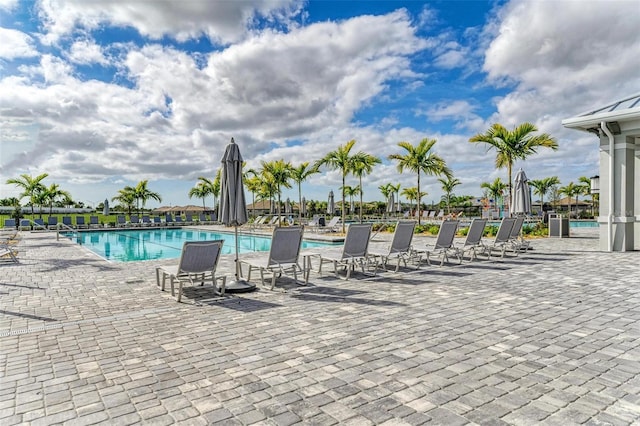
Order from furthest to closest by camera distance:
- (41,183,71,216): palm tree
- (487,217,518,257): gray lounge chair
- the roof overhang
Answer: (41,183,71,216): palm tree → the roof overhang → (487,217,518,257): gray lounge chair

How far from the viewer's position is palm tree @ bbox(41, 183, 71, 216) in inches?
1189

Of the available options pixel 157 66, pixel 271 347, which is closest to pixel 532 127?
pixel 157 66

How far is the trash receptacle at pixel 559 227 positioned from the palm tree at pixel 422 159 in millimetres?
6065

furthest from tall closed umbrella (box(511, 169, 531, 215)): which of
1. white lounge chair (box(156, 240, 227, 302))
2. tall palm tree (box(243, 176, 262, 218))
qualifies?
tall palm tree (box(243, 176, 262, 218))

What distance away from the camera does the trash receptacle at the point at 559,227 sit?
16484 millimetres

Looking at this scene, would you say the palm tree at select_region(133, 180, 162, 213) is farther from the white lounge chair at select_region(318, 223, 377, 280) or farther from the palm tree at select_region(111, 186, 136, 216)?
the white lounge chair at select_region(318, 223, 377, 280)

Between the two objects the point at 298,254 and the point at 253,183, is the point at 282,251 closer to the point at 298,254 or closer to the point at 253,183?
the point at 298,254

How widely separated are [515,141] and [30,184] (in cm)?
3257

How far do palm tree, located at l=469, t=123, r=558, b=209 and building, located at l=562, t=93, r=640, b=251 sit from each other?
388 centimetres

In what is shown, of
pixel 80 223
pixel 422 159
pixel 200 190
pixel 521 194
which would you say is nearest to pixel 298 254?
pixel 521 194

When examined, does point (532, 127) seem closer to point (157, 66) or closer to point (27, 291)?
point (157, 66)

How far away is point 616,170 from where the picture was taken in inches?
464

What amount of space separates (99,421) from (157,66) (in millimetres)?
13125

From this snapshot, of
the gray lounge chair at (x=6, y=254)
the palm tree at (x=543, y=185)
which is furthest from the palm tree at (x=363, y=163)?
the palm tree at (x=543, y=185)
